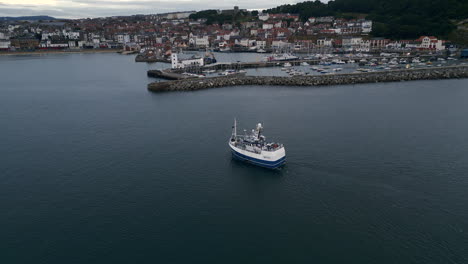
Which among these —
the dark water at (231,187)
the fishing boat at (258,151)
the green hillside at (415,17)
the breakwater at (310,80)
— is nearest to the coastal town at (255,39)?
the green hillside at (415,17)

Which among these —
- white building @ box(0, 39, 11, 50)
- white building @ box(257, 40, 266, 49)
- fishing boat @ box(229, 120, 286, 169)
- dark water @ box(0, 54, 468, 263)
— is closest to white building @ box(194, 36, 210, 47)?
white building @ box(257, 40, 266, 49)

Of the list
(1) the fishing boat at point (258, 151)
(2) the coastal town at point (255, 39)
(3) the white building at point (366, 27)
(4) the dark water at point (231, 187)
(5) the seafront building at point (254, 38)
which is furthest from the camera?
(3) the white building at point (366, 27)

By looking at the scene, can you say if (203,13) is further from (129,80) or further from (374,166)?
(374,166)

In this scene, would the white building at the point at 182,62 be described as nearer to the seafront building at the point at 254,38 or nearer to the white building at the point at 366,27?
the seafront building at the point at 254,38

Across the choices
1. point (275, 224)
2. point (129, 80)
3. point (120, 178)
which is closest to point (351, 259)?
point (275, 224)

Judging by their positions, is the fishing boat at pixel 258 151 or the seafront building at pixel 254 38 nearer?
the fishing boat at pixel 258 151
